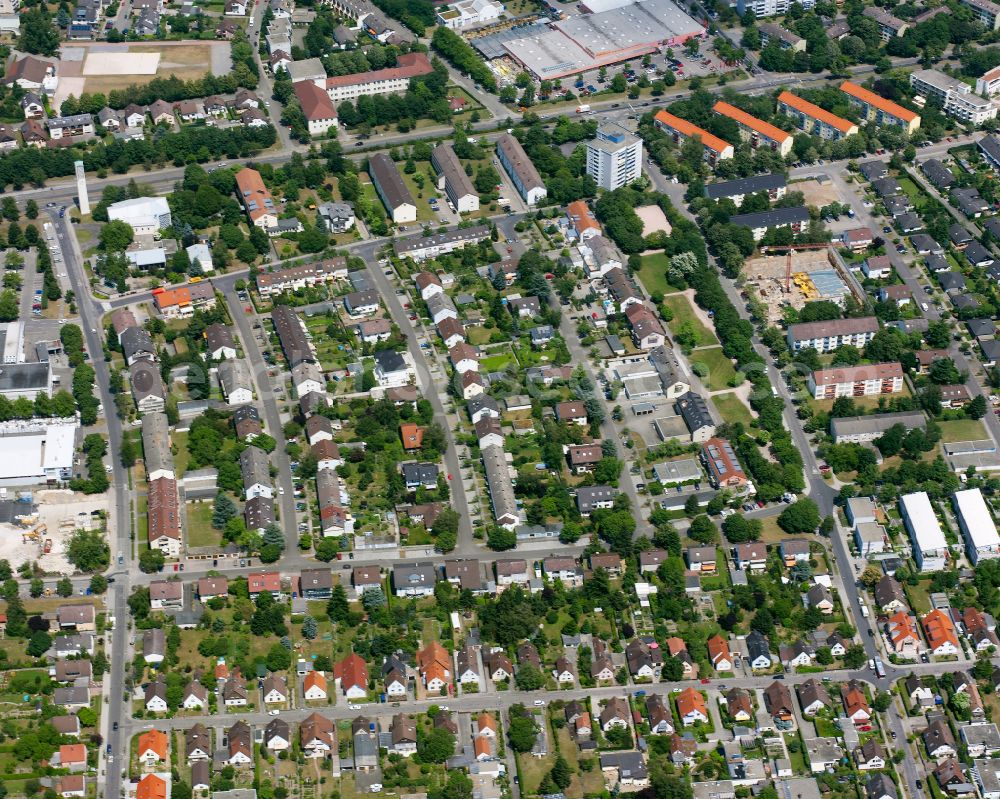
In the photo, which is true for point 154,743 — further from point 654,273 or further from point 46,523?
point 654,273

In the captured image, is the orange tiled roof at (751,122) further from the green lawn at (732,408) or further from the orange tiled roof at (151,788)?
the orange tiled roof at (151,788)

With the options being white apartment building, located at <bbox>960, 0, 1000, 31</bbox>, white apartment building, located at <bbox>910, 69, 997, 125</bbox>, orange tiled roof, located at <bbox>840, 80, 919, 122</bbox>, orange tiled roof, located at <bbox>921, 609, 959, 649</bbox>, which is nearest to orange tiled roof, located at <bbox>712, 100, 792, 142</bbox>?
orange tiled roof, located at <bbox>840, 80, 919, 122</bbox>

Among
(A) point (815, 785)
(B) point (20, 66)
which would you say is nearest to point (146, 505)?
(A) point (815, 785)

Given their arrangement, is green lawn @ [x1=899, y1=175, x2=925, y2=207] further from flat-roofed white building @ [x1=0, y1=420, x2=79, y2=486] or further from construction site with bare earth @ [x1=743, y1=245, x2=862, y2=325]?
flat-roofed white building @ [x1=0, y1=420, x2=79, y2=486]

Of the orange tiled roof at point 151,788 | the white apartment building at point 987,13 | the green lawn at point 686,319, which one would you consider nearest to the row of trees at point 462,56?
the green lawn at point 686,319

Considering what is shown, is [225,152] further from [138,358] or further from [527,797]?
[527,797]
